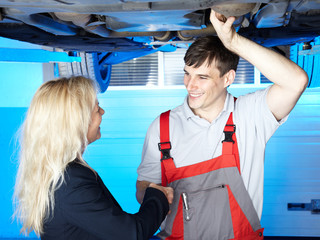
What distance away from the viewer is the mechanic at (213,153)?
1396 mm

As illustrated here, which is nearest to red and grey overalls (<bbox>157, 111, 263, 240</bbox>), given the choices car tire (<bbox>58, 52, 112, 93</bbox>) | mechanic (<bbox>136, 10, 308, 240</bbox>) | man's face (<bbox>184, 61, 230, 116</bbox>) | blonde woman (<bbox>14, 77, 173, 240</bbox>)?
mechanic (<bbox>136, 10, 308, 240</bbox>)

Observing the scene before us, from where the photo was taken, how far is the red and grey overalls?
1393mm

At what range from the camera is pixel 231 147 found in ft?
4.61

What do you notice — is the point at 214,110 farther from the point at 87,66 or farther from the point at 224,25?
the point at 87,66

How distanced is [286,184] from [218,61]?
3374 millimetres

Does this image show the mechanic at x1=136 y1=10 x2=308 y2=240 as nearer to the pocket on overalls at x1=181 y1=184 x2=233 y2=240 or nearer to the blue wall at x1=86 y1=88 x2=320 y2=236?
the pocket on overalls at x1=181 y1=184 x2=233 y2=240

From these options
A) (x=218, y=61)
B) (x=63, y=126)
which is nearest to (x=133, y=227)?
(x=63, y=126)

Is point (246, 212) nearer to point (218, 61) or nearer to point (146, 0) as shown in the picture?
point (218, 61)

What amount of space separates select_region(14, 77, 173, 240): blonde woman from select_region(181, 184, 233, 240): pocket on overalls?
337mm

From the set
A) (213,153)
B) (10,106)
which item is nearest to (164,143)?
(213,153)

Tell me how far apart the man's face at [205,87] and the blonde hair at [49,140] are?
56cm

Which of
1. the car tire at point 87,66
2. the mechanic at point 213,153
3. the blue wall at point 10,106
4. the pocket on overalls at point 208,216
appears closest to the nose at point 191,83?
the mechanic at point 213,153

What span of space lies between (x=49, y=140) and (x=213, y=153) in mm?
678

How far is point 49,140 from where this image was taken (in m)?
1.02
